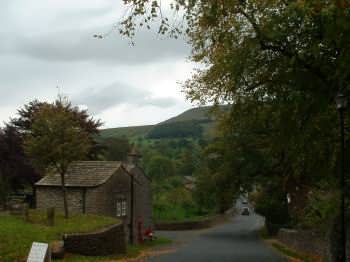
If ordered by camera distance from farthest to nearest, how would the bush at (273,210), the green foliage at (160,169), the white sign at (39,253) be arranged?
the green foliage at (160,169)
the bush at (273,210)
the white sign at (39,253)

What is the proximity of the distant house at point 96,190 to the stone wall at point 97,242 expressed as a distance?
862cm

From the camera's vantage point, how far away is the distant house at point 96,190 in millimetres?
37781

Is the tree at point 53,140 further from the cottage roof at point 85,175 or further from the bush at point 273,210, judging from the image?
the bush at point 273,210

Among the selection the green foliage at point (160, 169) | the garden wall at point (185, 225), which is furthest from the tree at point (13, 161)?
the green foliage at point (160, 169)

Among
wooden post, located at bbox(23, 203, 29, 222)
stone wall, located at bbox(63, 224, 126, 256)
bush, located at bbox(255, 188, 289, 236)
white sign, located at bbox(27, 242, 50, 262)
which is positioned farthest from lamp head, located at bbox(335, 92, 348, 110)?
bush, located at bbox(255, 188, 289, 236)

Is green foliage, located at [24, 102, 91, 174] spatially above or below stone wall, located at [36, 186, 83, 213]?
above

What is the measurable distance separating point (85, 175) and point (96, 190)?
1.67 m

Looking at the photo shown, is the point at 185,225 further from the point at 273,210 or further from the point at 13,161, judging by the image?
the point at 13,161

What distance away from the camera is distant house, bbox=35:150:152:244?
124 ft

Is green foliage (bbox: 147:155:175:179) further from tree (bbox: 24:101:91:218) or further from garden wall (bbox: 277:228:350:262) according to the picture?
tree (bbox: 24:101:91:218)

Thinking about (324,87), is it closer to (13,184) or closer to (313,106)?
(313,106)

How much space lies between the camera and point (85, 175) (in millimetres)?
38781

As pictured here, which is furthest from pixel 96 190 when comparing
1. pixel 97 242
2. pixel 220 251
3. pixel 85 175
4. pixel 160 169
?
pixel 160 169

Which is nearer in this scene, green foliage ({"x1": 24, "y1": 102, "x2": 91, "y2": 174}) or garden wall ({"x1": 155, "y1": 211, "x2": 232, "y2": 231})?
green foliage ({"x1": 24, "y1": 102, "x2": 91, "y2": 174})
